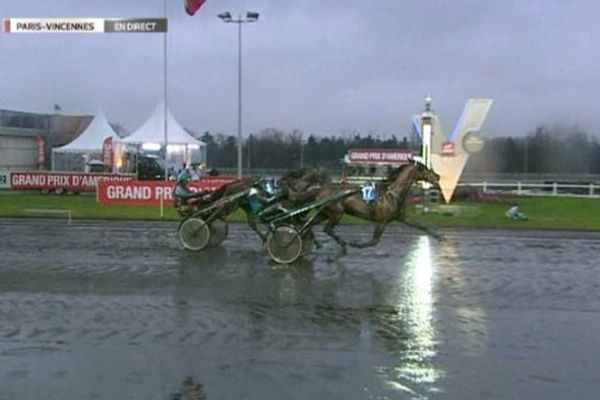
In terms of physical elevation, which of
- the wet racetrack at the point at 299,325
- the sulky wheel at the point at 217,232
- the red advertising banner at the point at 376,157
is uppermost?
the red advertising banner at the point at 376,157

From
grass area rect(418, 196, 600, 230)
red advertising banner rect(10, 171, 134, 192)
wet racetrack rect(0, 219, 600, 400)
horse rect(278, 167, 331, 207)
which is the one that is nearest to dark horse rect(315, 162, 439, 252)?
horse rect(278, 167, 331, 207)

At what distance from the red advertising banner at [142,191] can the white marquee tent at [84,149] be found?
59.3 ft

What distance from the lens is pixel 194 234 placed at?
60.0 feet

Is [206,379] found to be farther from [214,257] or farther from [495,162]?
[495,162]

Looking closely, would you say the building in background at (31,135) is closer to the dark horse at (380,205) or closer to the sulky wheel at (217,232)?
the sulky wheel at (217,232)

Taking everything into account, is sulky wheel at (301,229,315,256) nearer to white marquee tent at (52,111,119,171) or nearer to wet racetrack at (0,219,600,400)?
wet racetrack at (0,219,600,400)

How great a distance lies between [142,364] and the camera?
7.85 metres

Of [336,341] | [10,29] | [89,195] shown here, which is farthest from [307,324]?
[89,195]

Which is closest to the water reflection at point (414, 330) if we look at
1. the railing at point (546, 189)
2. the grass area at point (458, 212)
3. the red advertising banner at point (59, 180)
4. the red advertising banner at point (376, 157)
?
the grass area at point (458, 212)

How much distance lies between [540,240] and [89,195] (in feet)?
98.2

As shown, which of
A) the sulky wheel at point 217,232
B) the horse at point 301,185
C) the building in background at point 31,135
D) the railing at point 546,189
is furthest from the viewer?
the building in background at point 31,135

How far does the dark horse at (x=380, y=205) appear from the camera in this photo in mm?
16750

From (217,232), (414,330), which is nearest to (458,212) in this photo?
(217,232)

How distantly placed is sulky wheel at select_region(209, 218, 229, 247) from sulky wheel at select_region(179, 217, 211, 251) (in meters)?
0.39
